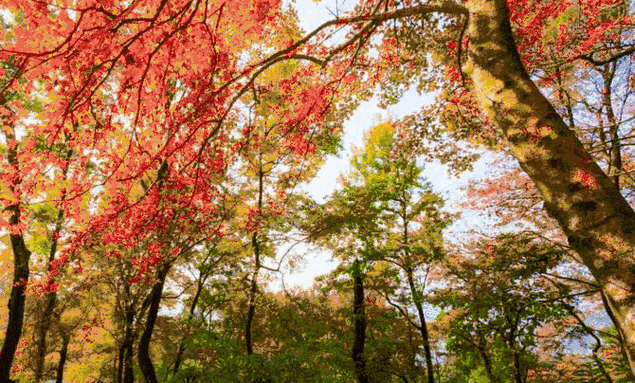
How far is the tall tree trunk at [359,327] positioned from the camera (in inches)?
380

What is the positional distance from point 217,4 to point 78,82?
2681mm

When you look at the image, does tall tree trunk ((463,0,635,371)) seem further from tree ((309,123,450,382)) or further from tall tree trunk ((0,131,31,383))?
tall tree trunk ((0,131,31,383))

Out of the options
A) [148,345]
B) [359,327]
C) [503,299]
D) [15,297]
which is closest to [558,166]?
[503,299]

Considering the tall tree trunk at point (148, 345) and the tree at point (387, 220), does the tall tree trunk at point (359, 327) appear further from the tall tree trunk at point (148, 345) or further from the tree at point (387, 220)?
the tall tree trunk at point (148, 345)

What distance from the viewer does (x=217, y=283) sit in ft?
36.3

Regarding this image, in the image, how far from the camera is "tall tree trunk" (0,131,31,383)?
7293 millimetres

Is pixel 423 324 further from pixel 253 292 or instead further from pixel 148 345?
pixel 148 345

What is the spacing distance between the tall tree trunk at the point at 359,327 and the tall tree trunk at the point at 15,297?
920 cm

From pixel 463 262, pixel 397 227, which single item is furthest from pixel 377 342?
pixel 397 227

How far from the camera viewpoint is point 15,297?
7.73 metres

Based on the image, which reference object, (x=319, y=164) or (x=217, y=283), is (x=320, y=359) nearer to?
(x=217, y=283)

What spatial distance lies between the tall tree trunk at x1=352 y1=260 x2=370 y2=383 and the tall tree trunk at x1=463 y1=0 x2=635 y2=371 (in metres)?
9.63

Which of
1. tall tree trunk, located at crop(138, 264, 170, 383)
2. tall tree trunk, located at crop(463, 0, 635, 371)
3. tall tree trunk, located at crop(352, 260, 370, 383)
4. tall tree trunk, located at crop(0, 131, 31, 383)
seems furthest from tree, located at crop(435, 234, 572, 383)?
tall tree trunk, located at crop(0, 131, 31, 383)

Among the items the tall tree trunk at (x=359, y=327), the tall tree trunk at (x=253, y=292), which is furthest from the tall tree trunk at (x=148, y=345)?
the tall tree trunk at (x=359, y=327)
